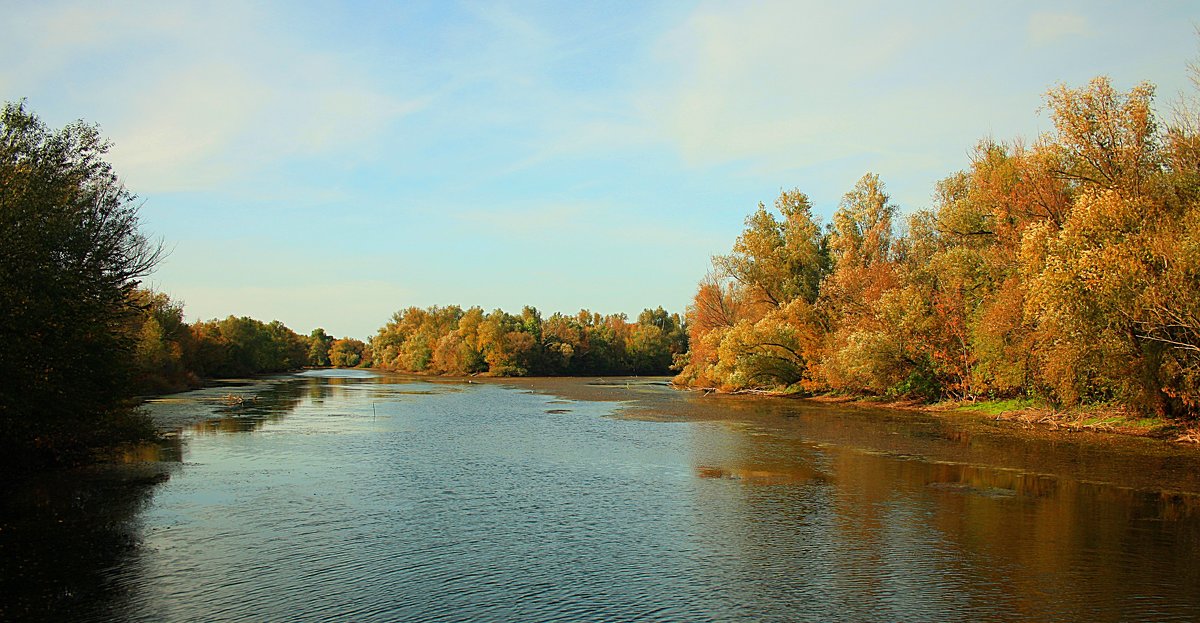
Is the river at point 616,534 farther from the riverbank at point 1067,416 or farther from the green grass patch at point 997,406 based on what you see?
the green grass patch at point 997,406

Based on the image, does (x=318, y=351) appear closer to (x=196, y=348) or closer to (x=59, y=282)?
(x=196, y=348)

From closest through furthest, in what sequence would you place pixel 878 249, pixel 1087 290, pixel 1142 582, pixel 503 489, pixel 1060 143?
pixel 1142 582, pixel 503 489, pixel 1087 290, pixel 1060 143, pixel 878 249

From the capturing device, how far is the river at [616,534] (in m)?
10.6

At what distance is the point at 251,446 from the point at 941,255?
3649cm

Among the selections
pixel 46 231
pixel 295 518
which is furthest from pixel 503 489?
pixel 46 231

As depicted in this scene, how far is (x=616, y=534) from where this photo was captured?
47.9 feet

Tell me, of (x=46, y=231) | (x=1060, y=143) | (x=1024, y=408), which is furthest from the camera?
(x=1024, y=408)

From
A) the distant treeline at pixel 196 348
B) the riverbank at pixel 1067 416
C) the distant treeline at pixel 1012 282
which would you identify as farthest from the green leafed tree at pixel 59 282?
the riverbank at pixel 1067 416

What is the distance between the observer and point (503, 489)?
19266 mm

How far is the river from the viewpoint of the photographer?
10.6 meters

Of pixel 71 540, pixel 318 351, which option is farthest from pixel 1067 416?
pixel 318 351

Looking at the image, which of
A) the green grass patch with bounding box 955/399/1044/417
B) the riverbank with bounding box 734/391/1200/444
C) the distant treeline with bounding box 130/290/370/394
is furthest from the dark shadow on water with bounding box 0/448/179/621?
the green grass patch with bounding box 955/399/1044/417

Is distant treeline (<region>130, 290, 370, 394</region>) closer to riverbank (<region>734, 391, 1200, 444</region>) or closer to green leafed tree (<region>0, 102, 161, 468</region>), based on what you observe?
green leafed tree (<region>0, 102, 161, 468</region>)

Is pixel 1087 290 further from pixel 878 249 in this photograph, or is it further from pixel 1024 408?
pixel 878 249
